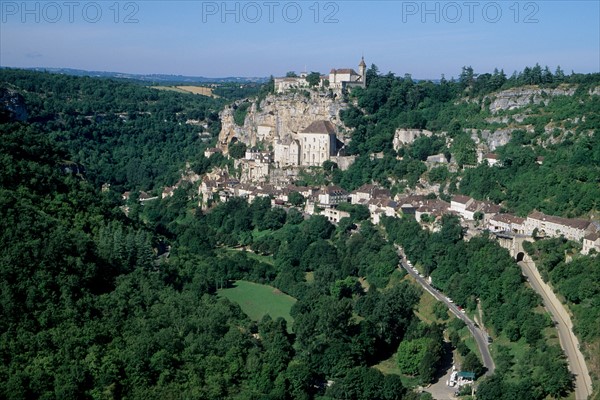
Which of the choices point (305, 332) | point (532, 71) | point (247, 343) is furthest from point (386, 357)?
point (532, 71)

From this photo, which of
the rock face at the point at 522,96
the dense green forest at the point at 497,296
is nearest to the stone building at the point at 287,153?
the rock face at the point at 522,96

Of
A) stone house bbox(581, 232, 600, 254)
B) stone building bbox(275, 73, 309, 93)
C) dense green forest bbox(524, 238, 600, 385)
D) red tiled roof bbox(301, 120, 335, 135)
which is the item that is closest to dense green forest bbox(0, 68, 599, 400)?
dense green forest bbox(524, 238, 600, 385)

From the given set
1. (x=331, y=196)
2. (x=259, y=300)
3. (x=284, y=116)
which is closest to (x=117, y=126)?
(x=284, y=116)

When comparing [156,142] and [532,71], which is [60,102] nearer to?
[156,142]

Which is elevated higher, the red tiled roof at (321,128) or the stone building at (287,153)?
the red tiled roof at (321,128)

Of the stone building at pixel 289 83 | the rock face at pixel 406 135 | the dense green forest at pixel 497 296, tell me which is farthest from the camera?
the stone building at pixel 289 83

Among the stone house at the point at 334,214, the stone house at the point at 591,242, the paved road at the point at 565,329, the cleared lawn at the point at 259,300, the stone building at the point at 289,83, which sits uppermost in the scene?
the stone building at the point at 289,83

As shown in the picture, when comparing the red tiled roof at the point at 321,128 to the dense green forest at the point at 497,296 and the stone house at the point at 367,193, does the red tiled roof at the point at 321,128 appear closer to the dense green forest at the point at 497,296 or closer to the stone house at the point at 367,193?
the stone house at the point at 367,193
